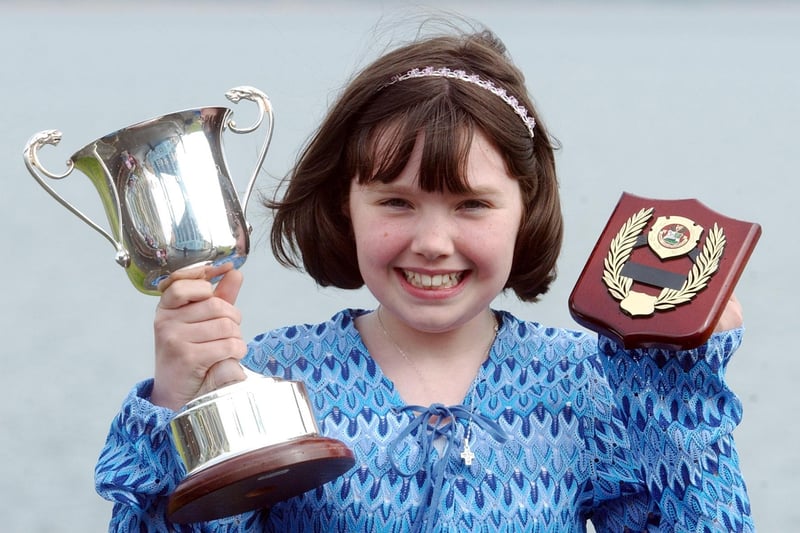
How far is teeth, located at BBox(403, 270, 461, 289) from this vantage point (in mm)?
2023

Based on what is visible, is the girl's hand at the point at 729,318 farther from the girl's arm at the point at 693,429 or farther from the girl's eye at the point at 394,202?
the girl's eye at the point at 394,202

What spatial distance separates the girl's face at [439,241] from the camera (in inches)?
78.4

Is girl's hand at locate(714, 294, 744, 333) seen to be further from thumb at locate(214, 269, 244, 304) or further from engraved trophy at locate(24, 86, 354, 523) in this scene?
thumb at locate(214, 269, 244, 304)

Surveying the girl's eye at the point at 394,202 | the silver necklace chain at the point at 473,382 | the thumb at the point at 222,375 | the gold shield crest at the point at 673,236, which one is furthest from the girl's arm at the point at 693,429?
the thumb at the point at 222,375

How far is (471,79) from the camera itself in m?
2.10

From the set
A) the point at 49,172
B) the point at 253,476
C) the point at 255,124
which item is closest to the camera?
the point at 253,476

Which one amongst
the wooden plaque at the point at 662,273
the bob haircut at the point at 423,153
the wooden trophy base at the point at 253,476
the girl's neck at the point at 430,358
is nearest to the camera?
the wooden trophy base at the point at 253,476

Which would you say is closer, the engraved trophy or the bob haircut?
the engraved trophy

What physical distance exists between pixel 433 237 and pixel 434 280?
0.24 ft

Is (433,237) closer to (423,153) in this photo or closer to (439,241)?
(439,241)

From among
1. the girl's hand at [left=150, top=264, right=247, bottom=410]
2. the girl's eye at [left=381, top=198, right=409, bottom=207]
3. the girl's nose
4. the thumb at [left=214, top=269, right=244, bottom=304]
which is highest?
the girl's eye at [left=381, top=198, right=409, bottom=207]

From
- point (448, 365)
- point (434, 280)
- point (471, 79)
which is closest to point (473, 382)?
point (448, 365)

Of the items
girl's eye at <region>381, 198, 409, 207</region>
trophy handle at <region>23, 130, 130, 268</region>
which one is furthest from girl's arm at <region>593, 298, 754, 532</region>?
trophy handle at <region>23, 130, 130, 268</region>

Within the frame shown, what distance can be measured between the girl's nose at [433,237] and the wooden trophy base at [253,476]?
0.94 ft
